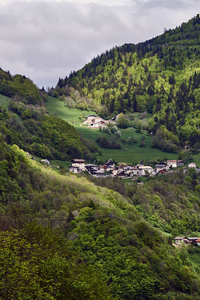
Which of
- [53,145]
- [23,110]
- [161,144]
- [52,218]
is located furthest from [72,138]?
[52,218]

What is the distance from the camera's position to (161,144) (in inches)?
6845

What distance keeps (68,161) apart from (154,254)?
3308 inches

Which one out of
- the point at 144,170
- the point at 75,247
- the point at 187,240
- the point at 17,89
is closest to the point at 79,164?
the point at 144,170

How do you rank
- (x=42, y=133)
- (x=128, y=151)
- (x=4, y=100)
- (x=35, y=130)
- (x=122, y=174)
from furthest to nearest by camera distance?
(x=4, y=100) → (x=128, y=151) → (x=42, y=133) → (x=35, y=130) → (x=122, y=174)

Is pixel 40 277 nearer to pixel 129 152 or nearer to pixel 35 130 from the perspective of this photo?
pixel 35 130

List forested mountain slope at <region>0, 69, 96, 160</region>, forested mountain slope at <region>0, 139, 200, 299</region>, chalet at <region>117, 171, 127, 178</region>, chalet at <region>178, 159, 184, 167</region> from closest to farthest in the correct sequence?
1. forested mountain slope at <region>0, 139, 200, 299</region>
2. forested mountain slope at <region>0, 69, 96, 160</region>
3. chalet at <region>117, 171, 127, 178</region>
4. chalet at <region>178, 159, 184, 167</region>

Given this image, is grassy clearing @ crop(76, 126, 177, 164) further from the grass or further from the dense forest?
the dense forest

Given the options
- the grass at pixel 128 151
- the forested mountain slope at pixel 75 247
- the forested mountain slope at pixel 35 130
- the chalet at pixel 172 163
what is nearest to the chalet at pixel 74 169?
the forested mountain slope at pixel 35 130

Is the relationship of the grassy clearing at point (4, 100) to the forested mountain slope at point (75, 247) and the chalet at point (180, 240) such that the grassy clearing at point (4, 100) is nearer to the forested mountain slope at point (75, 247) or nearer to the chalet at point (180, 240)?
the forested mountain slope at point (75, 247)

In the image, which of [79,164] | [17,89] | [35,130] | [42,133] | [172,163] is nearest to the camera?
[79,164]

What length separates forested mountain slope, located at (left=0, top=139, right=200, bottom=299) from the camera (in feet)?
87.5

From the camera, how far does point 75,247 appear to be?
182 ft

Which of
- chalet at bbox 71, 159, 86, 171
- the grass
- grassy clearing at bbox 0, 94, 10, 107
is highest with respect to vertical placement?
grassy clearing at bbox 0, 94, 10, 107

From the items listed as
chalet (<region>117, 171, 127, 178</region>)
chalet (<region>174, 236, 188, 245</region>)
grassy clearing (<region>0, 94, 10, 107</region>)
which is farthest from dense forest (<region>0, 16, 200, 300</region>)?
grassy clearing (<region>0, 94, 10, 107</region>)
